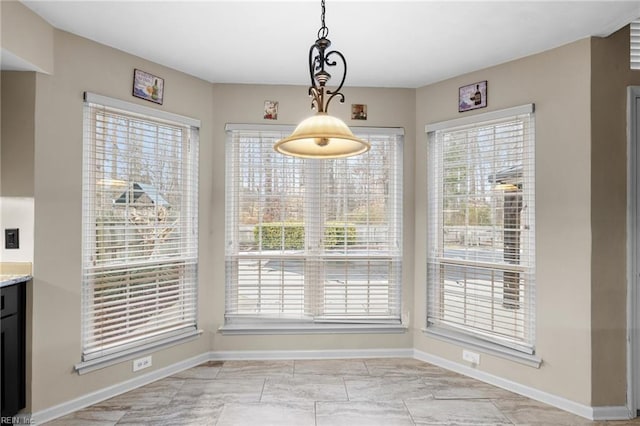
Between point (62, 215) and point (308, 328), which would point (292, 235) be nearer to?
point (308, 328)

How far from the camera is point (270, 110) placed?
11.1 ft

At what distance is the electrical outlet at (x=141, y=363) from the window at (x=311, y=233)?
30.1 inches

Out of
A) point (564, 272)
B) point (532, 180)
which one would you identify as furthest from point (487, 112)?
point (564, 272)

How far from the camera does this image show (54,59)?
2414mm

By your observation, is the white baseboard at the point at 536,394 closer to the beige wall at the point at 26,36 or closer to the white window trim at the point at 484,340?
the white window trim at the point at 484,340

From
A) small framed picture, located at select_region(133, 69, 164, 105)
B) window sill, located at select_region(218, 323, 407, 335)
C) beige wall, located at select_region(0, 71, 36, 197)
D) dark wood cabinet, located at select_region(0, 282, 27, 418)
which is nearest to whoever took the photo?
dark wood cabinet, located at select_region(0, 282, 27, 418)

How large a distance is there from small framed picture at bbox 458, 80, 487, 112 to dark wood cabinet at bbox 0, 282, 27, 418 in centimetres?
362

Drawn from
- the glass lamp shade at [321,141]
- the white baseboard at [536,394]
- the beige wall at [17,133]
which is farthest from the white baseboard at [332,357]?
the glass lamp shade at [321,141]

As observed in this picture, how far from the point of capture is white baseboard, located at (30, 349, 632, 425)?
2.46 meters

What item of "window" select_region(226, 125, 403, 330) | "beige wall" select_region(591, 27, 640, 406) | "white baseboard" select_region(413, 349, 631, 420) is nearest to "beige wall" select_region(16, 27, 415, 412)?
"window" select_region(226, 125, 403, 330)

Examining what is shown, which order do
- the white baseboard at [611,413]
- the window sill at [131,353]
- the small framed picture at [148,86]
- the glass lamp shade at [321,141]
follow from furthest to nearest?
the small framed picture at [148,86], the window sill at [131,353], the white baseboard at [611,413], the glass lamp shade at [321,141]

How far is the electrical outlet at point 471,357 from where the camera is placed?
10.0 feet

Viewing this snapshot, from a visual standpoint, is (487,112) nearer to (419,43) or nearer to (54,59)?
(419,43)

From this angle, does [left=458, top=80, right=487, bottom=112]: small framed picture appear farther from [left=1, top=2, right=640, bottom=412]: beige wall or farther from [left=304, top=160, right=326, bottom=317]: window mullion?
[left=304, top=160, right=326, bottom=317]: window mullion
